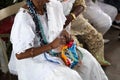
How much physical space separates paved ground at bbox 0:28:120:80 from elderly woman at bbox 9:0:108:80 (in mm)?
809

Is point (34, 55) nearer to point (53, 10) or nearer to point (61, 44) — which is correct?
point (61, 44)

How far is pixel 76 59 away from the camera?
69.1 inches

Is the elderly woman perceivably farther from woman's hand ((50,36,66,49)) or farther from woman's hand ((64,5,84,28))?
woman's hand ((64,5,84,28))

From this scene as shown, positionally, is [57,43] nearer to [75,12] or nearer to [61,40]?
[61,40]

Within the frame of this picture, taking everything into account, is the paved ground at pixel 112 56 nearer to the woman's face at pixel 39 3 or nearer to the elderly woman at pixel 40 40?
the elderly woman at pixel 40 40

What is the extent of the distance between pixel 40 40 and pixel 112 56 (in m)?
1.40

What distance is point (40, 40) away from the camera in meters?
1.67

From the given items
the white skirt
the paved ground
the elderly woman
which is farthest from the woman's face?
the paved ground

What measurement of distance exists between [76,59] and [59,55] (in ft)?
0.45

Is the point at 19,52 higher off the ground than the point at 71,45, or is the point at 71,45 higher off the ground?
the point at 19,52

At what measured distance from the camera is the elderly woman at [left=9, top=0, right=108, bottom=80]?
1571mm

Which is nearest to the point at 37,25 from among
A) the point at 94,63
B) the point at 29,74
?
the point at 29,74

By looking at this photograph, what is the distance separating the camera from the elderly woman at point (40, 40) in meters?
1.57

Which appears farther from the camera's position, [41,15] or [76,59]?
[76,59]
